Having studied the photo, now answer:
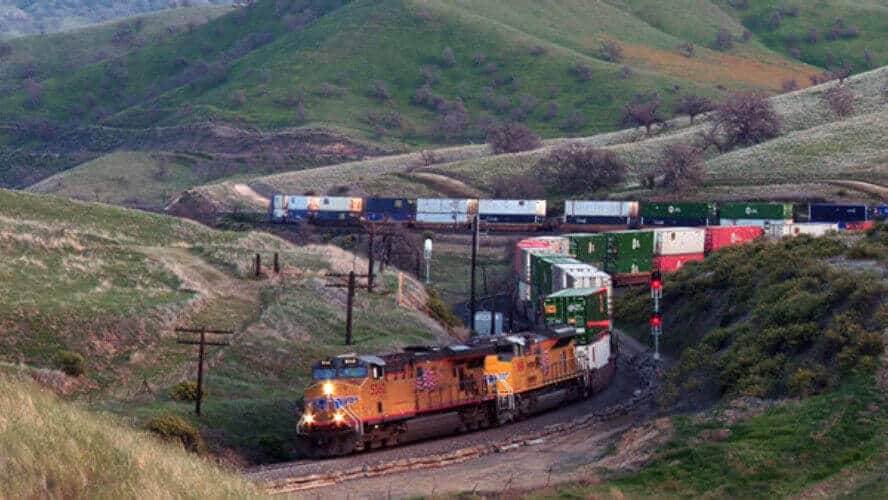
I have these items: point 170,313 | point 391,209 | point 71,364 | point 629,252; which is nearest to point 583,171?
point 391,209

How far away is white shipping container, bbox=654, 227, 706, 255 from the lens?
73.6 m

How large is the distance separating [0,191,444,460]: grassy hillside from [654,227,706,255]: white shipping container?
15.7 meters

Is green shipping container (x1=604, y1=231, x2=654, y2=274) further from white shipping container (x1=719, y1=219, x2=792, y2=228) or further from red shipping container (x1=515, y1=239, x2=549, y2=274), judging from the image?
white shipping container (x1=719, y1=219, x2=792, y2=228)

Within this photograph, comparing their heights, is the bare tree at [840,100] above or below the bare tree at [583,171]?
above

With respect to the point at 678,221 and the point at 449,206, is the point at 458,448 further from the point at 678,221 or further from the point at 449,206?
the point at 449,206

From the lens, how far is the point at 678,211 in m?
90.7

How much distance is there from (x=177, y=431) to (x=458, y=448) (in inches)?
307

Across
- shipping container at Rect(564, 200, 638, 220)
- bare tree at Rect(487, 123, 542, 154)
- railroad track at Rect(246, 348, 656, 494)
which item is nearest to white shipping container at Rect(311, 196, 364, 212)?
shipping container at Rect(564, 200, 638, 220)

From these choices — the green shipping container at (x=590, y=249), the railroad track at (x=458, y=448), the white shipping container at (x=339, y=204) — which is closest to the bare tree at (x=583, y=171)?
the white shipping container at (x=339, y=204)

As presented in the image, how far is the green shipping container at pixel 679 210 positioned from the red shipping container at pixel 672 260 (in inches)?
584

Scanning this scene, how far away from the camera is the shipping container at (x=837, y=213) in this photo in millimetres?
82812

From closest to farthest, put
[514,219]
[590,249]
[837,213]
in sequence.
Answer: [590,249], [837,213], [514,219]

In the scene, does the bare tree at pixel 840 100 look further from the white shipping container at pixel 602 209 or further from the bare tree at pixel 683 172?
the white shipping container at pixel 602 209

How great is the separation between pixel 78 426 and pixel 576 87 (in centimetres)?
17826
